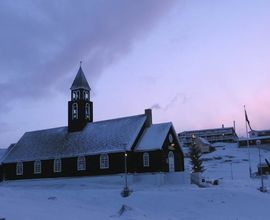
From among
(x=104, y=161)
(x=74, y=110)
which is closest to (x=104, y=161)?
(x=104, y=161)

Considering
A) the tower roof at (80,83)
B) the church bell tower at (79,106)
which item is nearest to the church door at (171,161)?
the church bell tower at (79,106)

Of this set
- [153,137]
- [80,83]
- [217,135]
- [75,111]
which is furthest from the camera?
[217,135]

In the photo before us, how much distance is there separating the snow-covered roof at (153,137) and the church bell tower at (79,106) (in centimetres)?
1025

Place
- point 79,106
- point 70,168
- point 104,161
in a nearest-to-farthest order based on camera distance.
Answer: point 104,161
point 70,168
point 79,106

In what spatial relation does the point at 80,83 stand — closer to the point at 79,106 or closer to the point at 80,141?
the point at 79,106

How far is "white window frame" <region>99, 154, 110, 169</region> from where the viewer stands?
5247 centimetres

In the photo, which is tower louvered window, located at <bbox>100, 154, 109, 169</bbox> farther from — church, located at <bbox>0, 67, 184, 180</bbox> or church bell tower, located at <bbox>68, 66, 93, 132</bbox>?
church bell tower, located at <bbox>68, 66, 93, 132</bbox>

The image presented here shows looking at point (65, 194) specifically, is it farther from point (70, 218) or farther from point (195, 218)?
point (70, 218)

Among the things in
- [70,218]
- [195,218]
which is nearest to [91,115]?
[195,218]

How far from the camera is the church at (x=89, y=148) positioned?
51312 millimetres

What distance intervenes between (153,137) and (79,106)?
42.2 feet

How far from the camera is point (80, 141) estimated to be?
57125 millimetres

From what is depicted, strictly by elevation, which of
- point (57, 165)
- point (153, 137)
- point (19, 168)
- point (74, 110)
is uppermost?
point (74, 110)

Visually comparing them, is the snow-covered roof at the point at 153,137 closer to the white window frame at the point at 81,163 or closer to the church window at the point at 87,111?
the white window frame at the point at 81,163
